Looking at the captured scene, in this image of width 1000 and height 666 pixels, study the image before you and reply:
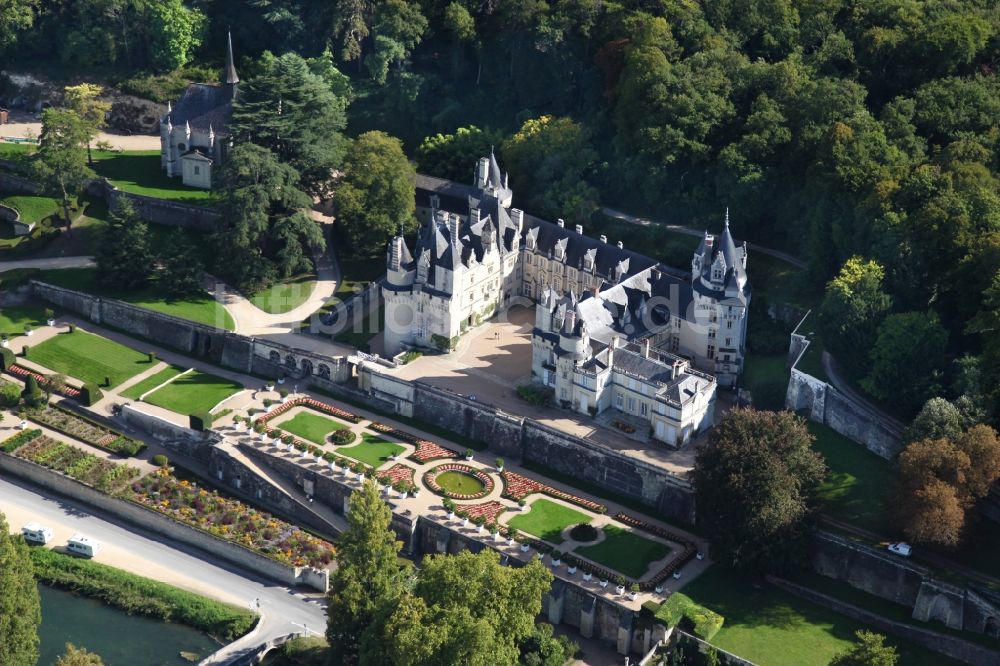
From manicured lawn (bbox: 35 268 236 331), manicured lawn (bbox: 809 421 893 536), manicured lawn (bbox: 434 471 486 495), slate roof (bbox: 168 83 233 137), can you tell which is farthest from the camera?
slate roof (bbox: 168 83 233 137)

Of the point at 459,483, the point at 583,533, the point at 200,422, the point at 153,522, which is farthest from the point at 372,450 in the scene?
the point at 583,533

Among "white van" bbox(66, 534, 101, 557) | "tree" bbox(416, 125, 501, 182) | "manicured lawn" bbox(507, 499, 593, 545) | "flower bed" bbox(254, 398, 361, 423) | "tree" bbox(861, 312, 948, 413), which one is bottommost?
"white van" bbox(66, 534, 101, 557)

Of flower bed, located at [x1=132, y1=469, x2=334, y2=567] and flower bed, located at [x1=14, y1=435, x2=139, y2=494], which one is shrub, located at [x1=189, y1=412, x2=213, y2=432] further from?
flower bed, located at [x1=14, y1=435, x2=139, y2=494]

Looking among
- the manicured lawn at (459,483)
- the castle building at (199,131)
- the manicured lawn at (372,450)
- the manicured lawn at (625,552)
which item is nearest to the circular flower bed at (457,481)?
the manicured lawn at (459,483)

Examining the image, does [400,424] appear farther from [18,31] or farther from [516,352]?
[18,31]

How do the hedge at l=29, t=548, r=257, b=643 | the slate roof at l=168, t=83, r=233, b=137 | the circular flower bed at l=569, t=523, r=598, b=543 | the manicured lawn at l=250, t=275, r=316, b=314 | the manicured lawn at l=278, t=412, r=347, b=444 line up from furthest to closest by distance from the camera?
the slate roof at l=168, t=83, r=233, b=137 < the manicured lawn at l=250, t=275, r=316, b=314 < the manicured lawn at l=278, t=412, r=347, b=444 < the circular flower bed at l=569, t=523, r=598, b=543 < the hedge at l=29, t=548, r=257, b=643

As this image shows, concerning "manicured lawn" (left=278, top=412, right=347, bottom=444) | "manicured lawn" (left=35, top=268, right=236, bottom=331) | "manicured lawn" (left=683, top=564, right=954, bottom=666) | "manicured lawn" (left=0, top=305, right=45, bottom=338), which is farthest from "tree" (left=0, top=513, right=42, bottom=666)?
"manicured lawn" (left=683, top=564, right=954, bottom=666)

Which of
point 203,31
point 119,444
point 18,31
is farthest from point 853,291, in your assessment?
point 18,31
